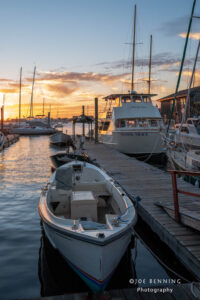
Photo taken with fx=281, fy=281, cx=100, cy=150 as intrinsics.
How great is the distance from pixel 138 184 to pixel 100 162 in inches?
243

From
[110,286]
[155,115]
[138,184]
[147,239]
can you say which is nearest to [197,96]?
[155,115]

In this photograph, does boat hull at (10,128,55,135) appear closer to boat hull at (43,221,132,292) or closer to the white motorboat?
the white motorboat

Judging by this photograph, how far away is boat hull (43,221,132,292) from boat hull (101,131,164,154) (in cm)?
1714

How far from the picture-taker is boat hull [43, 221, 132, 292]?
4566 mm

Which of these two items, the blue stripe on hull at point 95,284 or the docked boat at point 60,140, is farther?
the docked boat at point 60,140

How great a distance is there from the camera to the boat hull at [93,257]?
15.0ft

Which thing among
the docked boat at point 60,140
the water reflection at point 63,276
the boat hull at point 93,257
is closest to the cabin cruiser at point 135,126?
the docked boat at point 60,140

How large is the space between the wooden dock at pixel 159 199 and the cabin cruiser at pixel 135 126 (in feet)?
18.2

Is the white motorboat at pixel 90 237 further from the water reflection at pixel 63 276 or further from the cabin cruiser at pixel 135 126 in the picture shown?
the cabin cruiser at pixel 135 126

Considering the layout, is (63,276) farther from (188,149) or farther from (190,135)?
(190,135)

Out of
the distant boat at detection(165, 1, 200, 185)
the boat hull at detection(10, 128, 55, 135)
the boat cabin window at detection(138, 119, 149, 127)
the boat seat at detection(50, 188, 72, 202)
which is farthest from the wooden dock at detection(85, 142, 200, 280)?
the boat hull at detection(10, 128, 55, 135)

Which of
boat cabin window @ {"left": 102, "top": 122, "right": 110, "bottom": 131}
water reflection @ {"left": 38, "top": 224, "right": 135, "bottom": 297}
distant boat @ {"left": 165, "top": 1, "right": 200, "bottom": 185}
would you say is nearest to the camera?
water reflection @ {"left": 38, "top": 224, "right": 135, "bottom": 297}

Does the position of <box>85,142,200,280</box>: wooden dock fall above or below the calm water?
above

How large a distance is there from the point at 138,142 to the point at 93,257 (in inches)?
713
